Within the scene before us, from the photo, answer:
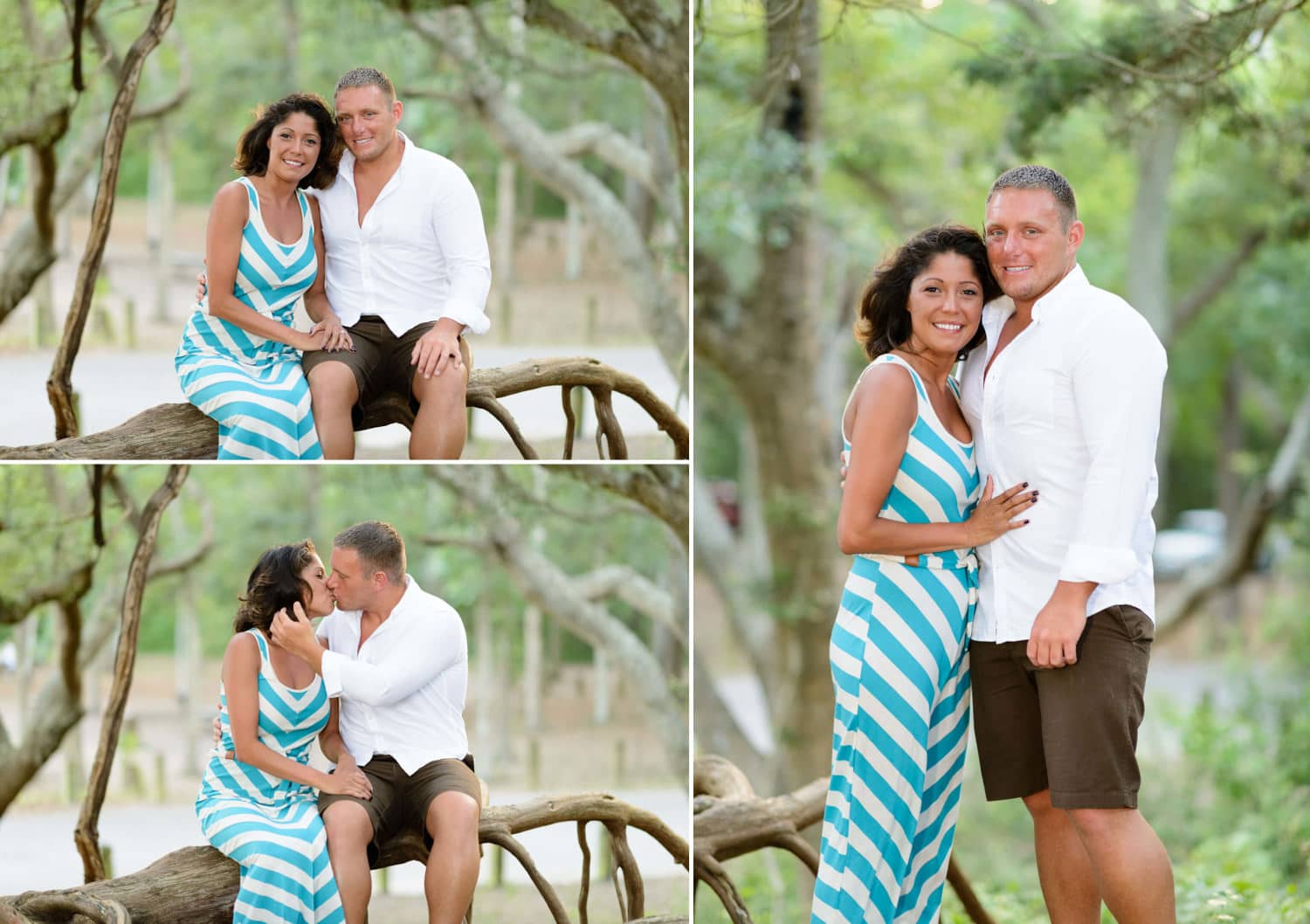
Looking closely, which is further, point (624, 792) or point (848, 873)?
point (624, 792)

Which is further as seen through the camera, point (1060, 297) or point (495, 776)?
point (495, 776)

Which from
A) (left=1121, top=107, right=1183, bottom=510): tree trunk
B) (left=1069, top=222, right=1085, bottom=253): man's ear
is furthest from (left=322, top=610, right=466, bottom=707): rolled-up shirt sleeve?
(left=1121, top=107, right=1183, bottom=510): tree trunk

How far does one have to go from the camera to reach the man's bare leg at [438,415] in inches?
123

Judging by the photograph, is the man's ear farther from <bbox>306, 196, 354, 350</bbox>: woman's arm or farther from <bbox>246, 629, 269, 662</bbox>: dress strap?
<bbox>246, 629, 269, 662</bbox>: dress strap

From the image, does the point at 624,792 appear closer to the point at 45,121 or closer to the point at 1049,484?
the point at 1049,484

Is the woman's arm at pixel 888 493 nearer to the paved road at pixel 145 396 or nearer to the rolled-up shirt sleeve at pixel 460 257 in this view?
the paved road at pixel 145 396

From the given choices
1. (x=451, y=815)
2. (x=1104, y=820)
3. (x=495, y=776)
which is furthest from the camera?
(x=495, y=776)

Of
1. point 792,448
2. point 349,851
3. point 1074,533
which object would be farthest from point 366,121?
point 792,448

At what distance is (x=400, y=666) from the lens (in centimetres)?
317

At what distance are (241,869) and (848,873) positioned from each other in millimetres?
1372

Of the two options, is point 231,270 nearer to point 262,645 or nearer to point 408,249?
point 408,249

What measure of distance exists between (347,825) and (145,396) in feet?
3.67

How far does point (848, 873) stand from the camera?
3.05 m

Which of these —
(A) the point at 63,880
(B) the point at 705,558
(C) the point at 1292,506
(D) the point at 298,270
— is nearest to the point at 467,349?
(D) the point at 298,270
